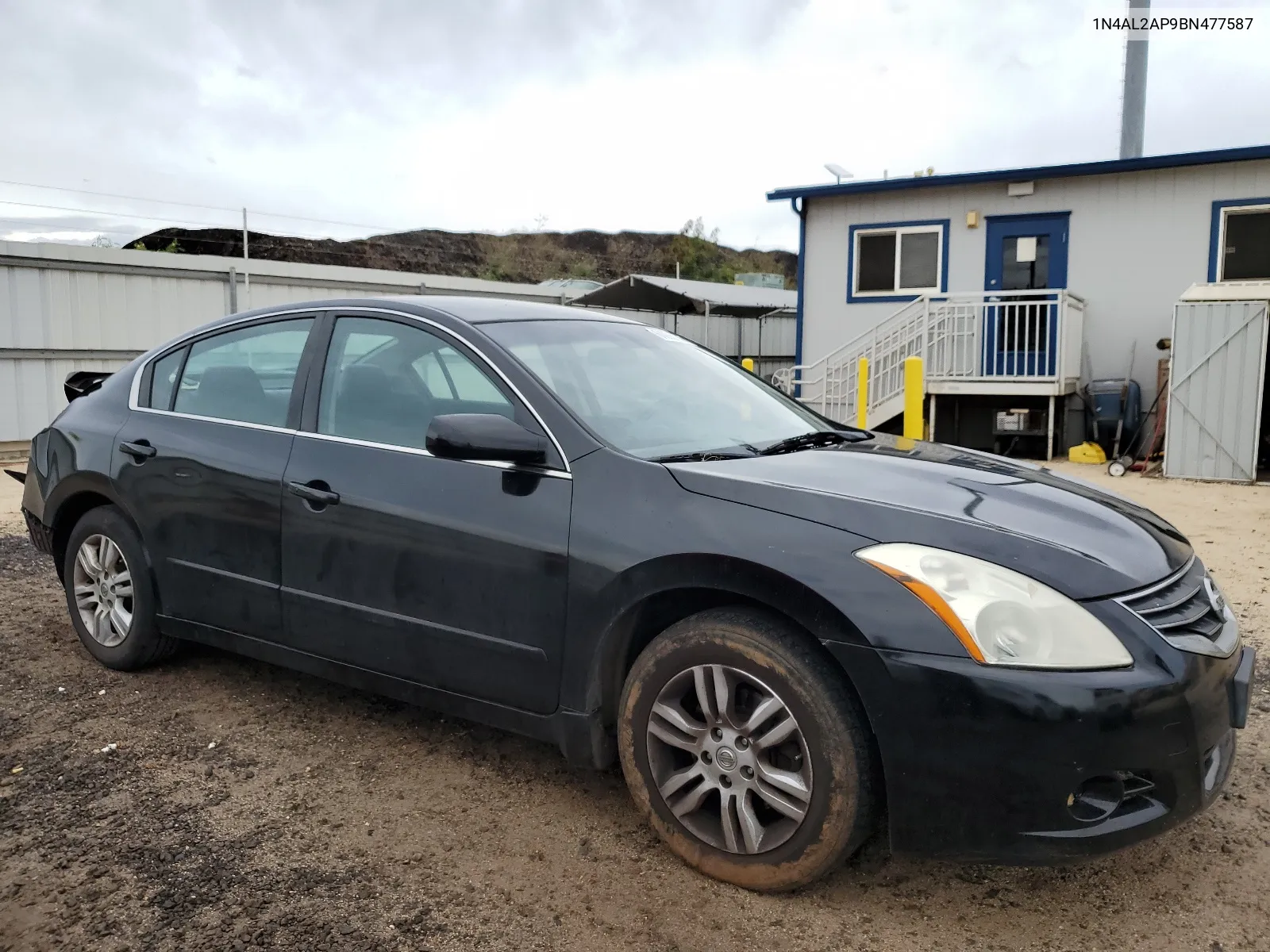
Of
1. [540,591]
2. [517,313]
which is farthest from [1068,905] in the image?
[517,313]

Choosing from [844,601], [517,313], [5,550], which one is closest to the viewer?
[844,601]

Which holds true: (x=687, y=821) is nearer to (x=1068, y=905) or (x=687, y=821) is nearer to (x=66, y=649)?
(x=1068, y=905)

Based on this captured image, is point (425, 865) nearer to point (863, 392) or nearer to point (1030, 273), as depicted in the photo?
point (863, 392)

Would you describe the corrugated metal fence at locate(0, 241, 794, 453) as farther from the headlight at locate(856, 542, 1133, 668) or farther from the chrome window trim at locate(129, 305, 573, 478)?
the headlight at locate(856, 542, 1133, 668)

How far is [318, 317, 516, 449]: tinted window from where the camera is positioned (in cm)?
334

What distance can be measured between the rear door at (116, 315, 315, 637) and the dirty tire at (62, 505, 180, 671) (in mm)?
102

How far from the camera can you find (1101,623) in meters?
2.34

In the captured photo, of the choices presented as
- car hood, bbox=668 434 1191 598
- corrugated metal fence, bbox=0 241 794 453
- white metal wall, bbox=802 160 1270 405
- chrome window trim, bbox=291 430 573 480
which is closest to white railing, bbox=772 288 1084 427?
white metal wall, bbox=802 160 1270 405

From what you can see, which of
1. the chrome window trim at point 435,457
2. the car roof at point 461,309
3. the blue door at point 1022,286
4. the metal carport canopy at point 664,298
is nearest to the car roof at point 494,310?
the car roof at point 461,309

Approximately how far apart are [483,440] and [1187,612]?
190 centimetres

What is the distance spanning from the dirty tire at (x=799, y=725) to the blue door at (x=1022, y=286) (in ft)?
37.0

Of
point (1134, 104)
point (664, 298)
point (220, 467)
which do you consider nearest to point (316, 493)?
point (220, 467)

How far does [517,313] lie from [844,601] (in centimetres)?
175

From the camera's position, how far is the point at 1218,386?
10.6m
